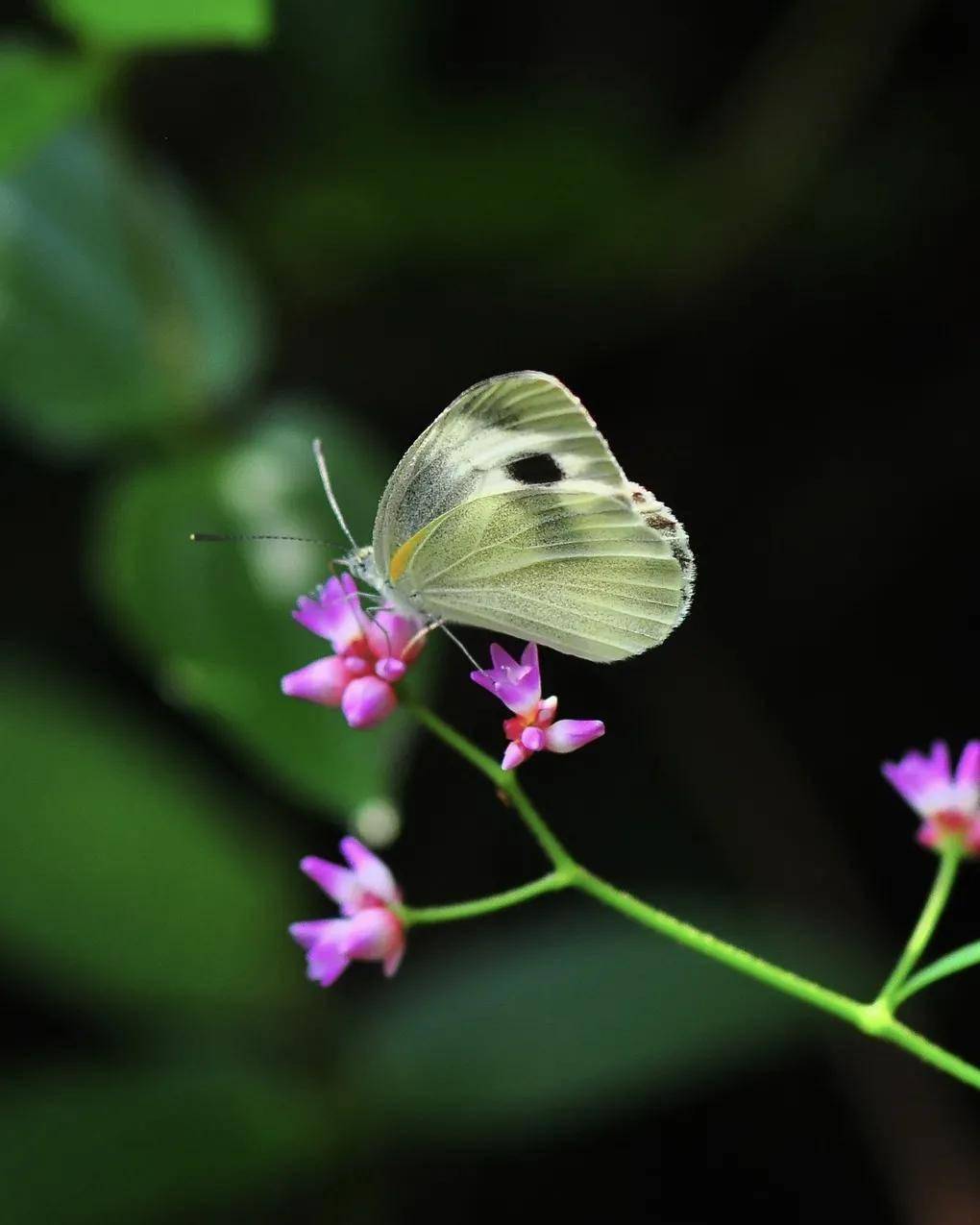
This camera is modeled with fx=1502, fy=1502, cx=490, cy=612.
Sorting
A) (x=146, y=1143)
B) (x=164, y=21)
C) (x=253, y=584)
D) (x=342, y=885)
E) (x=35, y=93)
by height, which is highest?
(x=35, y=93)

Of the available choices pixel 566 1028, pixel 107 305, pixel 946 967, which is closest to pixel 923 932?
pixel 946 967

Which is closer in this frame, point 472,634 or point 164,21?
point 164,21

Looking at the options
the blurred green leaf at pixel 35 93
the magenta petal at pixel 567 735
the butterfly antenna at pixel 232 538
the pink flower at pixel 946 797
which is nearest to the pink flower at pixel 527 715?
the magenta petal at pixel 567 735

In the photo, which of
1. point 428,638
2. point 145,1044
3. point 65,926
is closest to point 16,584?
point 65,926

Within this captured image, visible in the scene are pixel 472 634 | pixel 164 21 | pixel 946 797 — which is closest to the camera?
pixel 946 797

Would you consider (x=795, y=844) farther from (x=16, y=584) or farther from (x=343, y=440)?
(x=16, y=584)

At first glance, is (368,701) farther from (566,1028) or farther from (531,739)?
(566,1028)

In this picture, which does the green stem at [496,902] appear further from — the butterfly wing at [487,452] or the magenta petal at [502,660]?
the butterfly wing at [487,452]
